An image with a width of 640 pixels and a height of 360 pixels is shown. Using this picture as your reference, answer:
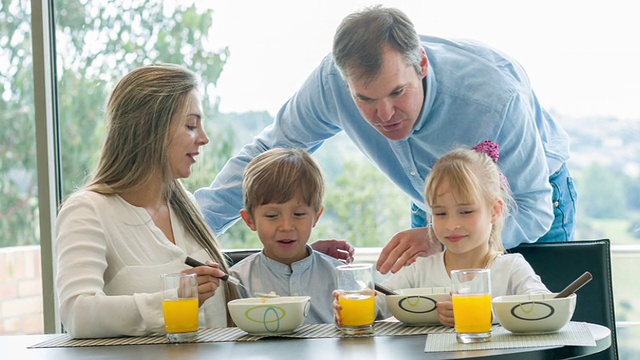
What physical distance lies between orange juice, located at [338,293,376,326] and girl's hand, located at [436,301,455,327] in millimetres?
132

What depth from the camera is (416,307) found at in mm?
1805

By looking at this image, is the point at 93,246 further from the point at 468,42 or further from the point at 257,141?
the point at 468,42

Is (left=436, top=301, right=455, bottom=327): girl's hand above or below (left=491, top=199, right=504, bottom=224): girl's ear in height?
below

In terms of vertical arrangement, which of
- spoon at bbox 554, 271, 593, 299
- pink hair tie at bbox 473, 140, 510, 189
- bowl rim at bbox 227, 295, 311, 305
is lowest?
bowl rim at bbox 227, 295, 311, 305

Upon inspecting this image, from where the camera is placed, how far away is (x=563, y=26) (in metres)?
3.89

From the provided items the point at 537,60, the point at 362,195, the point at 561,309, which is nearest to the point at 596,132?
the point at 537,60

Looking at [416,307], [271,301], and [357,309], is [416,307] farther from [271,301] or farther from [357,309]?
[271,301]

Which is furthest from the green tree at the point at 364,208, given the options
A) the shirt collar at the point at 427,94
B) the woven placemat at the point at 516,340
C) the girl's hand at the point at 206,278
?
the woven placemat at the point at 516,340

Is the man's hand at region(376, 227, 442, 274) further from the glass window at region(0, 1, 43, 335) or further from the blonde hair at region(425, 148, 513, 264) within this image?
the glass window at region(0, 1, 43, 335)

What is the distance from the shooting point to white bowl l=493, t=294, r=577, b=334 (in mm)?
1617

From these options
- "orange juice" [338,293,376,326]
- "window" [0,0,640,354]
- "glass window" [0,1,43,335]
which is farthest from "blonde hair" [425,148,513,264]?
"glass window" [0,1,43,335]

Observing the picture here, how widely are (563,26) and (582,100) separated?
34 centimetres

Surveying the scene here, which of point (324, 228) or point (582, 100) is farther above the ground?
point (582, 100)

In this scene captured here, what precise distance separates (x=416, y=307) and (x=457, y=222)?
0.47 metres
